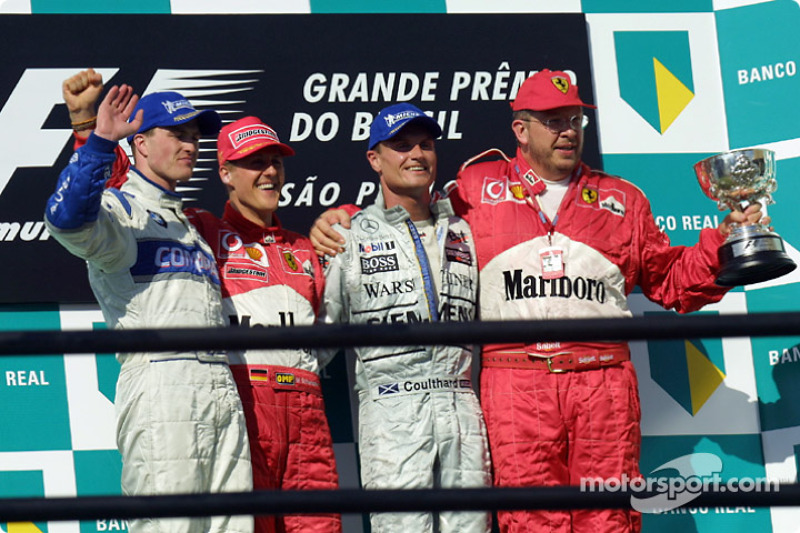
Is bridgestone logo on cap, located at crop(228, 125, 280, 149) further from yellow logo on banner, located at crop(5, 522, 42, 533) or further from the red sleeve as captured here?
yellow logo on banner, located at crop(5, 522, 42, 533)

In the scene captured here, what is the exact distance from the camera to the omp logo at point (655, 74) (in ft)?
12.3

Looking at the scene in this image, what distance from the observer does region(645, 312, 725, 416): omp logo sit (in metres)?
3.62

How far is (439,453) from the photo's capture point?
289 cm

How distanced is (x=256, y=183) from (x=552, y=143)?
85 cm

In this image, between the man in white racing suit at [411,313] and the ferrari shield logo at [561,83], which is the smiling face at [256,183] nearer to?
the man in white racing suit at [411,313]

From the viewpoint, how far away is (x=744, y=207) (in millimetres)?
2961

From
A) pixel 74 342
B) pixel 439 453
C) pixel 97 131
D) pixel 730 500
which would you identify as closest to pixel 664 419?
pixel 439 453

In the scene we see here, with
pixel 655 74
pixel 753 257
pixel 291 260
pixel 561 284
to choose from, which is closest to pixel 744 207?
pixel 753 257

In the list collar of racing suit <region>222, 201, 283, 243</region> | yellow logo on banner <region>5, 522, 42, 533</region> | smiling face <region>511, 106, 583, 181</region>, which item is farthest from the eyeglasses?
yellow logo on banner <region>5, 522, 42, 533</region>

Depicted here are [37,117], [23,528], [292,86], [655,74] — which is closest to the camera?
[23,528]

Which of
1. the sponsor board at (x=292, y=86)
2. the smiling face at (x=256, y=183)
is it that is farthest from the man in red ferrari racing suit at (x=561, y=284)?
the smiling face at (x=256, y=183)

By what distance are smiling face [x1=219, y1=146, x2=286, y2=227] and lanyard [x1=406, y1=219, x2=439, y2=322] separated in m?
0.42

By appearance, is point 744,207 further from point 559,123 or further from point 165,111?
point 165,111

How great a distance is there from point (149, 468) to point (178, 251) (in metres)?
0.54
